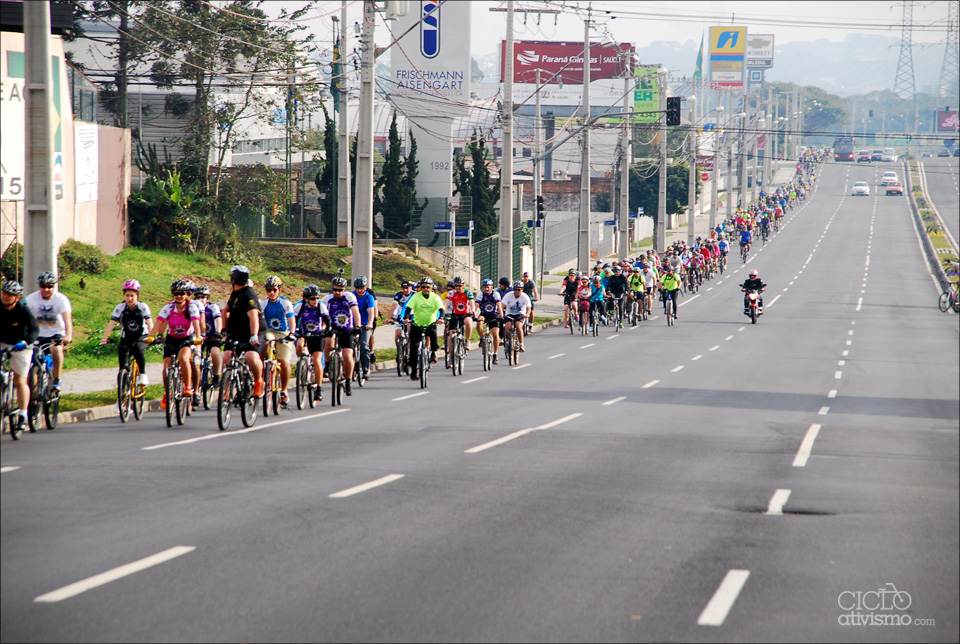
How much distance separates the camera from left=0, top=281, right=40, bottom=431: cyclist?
1277 cm

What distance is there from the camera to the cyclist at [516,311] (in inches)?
1008

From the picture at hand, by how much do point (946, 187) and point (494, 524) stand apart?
13156 cm

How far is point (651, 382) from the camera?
22.5m

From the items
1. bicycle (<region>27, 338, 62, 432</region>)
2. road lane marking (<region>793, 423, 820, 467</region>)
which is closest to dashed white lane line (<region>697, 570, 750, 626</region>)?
road lane marking (<region>793, 423, 820, 467</region>)

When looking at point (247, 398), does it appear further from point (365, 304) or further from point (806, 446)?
point (806, 446)

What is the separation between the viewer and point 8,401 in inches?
498

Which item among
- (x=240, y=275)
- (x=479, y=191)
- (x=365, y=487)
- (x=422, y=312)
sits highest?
(x=479, y=191)

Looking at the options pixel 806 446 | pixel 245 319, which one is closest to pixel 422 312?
pixel 245 319

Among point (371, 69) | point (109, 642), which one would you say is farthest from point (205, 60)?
point (109, 642)

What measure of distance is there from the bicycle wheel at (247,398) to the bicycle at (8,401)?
Answer: 247cm

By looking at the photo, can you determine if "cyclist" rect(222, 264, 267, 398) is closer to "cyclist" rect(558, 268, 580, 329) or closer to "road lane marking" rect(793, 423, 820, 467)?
"road lane marking" rect(793, 423, 820, 467)

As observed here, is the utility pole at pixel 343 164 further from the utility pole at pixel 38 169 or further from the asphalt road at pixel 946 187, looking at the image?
the asphalt road at pixel 946 187

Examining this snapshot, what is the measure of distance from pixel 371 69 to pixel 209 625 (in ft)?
61.1

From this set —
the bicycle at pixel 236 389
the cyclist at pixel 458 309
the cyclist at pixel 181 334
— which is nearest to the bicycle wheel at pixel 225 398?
the bicycle at pixel 236 389
